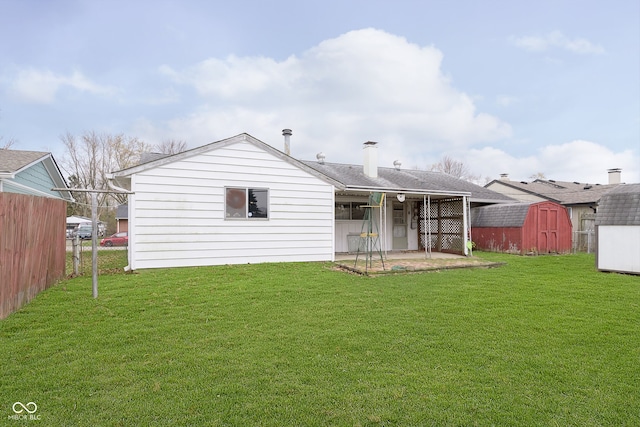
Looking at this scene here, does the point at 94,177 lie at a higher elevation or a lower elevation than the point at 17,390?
higher

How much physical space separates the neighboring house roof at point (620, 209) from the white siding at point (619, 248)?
13cm

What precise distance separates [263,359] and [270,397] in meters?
0.67

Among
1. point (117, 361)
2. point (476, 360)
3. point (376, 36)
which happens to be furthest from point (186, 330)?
point (376, 36)

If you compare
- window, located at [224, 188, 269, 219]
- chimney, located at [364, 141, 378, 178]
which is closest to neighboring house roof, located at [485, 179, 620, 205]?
chimney, located at [364, 141, 378, 178]

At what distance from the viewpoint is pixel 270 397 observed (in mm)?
2494

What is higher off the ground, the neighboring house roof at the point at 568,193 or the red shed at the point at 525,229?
the neighboring house roof at the point at 568,193

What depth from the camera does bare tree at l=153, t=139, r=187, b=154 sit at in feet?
Answer: 111

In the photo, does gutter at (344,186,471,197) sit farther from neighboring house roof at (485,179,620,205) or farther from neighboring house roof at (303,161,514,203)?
neighboring house roof at (485,179,620,205)

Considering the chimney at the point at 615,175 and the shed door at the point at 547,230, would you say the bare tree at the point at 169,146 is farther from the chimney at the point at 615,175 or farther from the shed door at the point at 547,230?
the chimney at the point at 615,175

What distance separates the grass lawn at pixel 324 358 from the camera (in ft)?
7.58

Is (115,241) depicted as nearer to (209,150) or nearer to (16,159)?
(16,159)

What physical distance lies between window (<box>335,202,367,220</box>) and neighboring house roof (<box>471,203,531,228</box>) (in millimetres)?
5248

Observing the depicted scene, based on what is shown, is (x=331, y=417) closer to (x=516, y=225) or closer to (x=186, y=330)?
(x=186, y=330)

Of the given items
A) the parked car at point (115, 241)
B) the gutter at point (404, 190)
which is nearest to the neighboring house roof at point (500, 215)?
the gutter at point (404, 190)
